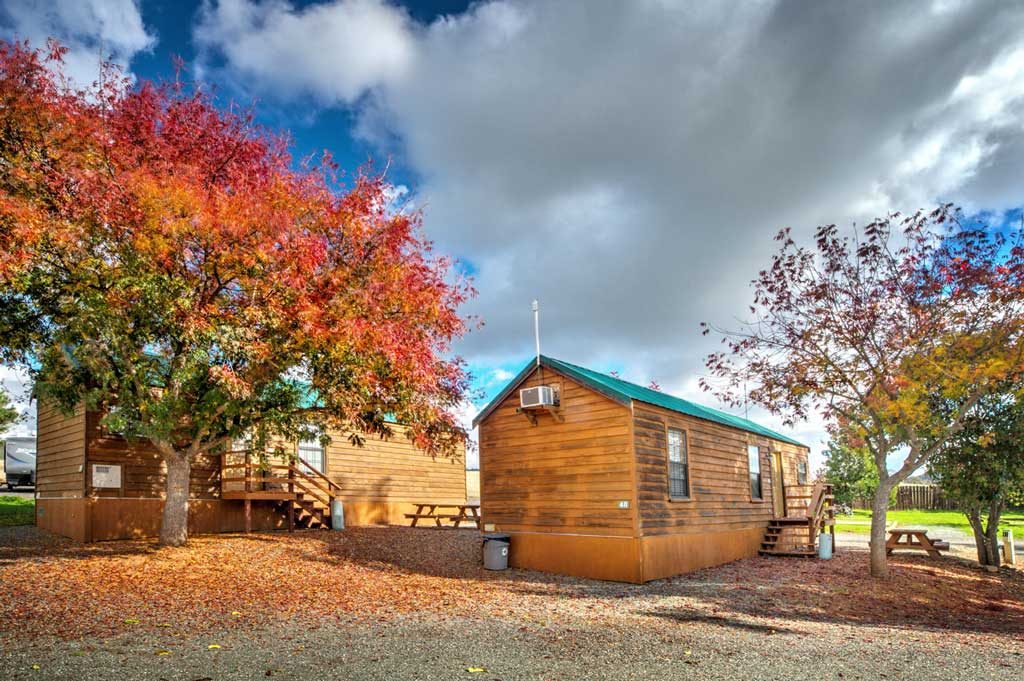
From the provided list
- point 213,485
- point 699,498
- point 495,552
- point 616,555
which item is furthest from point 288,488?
point 699,498

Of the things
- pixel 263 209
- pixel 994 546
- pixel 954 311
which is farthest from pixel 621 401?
pixel 994 546

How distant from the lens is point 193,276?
1278cm

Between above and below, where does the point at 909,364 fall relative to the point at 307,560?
above

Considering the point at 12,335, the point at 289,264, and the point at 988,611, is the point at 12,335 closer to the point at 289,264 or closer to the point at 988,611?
the point at 289,264

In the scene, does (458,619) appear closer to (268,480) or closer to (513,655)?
(513,655)

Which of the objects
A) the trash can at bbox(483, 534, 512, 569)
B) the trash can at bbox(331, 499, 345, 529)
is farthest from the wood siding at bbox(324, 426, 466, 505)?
the trash can at bbox(483, 534, 512, 569)

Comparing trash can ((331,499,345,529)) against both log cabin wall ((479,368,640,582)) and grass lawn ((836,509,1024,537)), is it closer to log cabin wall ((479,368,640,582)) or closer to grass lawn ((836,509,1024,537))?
log cabin wall ((479,368,640,582))

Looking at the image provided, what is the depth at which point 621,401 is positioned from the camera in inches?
533

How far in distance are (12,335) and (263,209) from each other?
5175 mm

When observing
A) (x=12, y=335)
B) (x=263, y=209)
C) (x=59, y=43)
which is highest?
(x=59, y=43)

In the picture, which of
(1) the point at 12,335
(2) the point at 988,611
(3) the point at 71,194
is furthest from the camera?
(1) the point at 12,335

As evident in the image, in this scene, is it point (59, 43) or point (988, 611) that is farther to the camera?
point (59, 43)

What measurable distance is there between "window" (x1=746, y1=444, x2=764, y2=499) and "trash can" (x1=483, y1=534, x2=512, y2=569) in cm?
762

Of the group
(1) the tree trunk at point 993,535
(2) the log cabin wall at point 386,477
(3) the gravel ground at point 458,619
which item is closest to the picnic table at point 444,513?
(2) the log cabin wall at point 386,477
